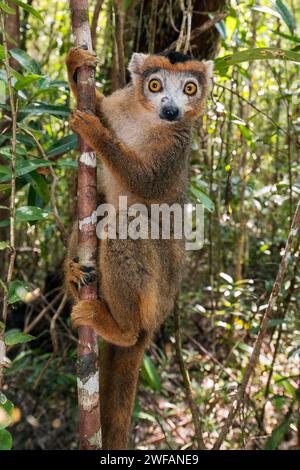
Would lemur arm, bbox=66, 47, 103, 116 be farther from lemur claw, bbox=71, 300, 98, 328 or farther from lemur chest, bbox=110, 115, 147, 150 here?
lemur claw, bbox=71, 300, 98, 328

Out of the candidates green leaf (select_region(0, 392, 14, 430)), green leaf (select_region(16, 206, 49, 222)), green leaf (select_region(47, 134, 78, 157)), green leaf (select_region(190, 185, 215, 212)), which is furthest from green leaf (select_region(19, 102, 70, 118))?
green leaf (select_region(0, 392, 14, 430))

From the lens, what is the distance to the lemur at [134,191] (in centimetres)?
372

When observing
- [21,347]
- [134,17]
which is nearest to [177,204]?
[134,17]

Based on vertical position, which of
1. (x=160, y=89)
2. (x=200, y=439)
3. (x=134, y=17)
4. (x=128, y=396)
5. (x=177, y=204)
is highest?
(x=134, y=17)

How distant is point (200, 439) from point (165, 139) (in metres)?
2.73

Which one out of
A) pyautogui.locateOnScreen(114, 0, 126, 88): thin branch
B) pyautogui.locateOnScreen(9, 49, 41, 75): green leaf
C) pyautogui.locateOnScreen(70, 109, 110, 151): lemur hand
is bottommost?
pyautogui.locateOnScreen(70, 109, 110, 151): lemur hand

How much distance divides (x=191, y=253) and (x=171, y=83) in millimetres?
4665

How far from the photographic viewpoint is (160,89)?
421 cm

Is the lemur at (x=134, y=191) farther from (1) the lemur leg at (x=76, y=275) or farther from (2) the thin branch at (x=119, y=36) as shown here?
(2) the thin branch at (x=119, y=36)

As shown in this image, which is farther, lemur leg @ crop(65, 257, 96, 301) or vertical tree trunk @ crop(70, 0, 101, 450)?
lemur leg @ crop(65, 257, 96, 301)

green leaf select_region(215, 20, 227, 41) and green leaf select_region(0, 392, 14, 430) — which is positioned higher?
green leaf select_region(215, 20, 227, 41)

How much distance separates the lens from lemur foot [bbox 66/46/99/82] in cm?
342

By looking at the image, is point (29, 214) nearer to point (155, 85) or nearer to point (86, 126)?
point (86, 126)
